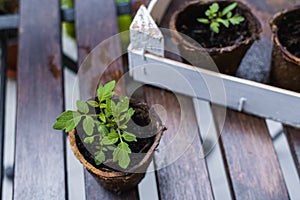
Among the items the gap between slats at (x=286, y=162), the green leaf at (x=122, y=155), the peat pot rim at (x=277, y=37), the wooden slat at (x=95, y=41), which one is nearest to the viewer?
the green leaf at (x=122, y=155)

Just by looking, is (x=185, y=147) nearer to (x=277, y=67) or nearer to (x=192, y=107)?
(x=192, y=107)

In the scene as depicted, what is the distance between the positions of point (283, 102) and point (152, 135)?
27cm

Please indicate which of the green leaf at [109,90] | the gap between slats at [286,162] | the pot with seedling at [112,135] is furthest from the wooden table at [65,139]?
the gap between slats at [286,162]

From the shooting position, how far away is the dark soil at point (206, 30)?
3.31 feet

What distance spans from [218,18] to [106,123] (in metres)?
0.33

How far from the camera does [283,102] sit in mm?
947

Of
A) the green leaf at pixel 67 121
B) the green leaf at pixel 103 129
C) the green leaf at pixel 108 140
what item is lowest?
the green leaf at pixel 108 140

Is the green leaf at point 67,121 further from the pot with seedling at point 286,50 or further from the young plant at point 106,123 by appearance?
the pot with seedling at point 286,50

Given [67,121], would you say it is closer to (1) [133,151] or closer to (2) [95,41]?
(1) [133,151]

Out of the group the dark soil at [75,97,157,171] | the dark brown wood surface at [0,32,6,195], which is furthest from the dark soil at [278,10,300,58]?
the dark brown wood surface at [0,32,6,195]

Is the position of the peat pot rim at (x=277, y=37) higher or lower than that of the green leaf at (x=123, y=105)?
higher

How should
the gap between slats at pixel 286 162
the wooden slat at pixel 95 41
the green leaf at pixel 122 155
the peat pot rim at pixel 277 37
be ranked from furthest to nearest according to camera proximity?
the gap between slats at pixel 286 162 → the wooden slat at pixel 95 41 → the peat pot rim at pixel 277 37 → the green leaf at pixel 122 155

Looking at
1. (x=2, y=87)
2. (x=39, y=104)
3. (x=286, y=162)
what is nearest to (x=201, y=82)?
(x=39, y=104)

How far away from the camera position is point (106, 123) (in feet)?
2.78
